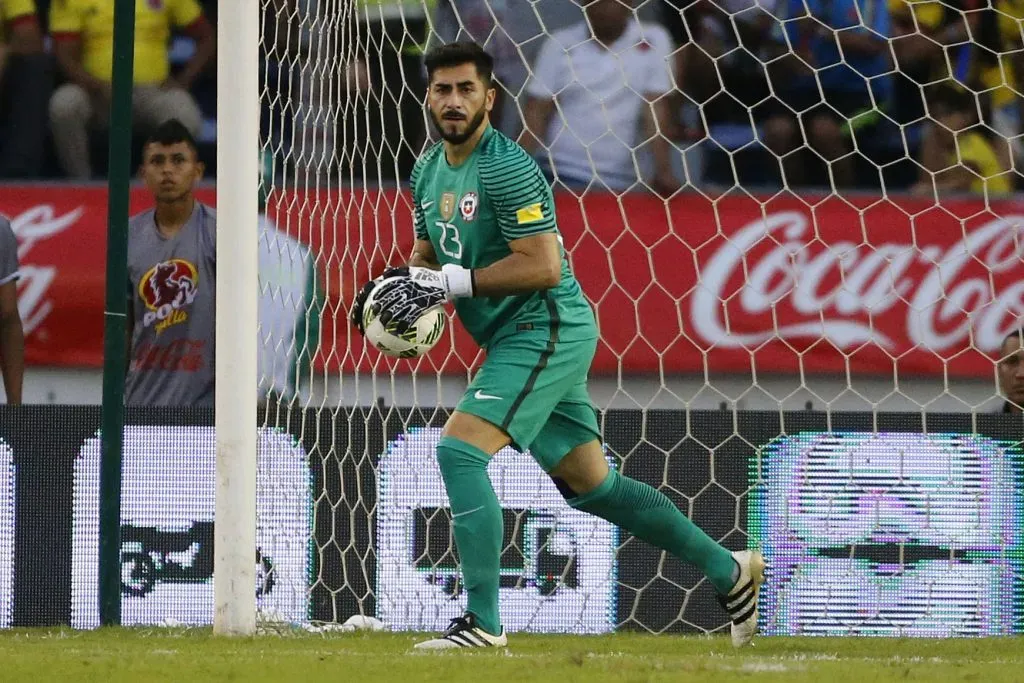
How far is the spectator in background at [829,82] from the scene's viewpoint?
8.36m

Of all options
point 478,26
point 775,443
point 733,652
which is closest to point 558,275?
point 733,652

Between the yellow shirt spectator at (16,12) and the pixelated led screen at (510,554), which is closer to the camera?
the pixelated led screen at (510,554)

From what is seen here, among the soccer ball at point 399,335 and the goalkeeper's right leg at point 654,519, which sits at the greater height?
the soccer ball at point 399,335

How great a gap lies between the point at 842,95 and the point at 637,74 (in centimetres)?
180

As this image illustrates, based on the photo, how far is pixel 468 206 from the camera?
480 cm

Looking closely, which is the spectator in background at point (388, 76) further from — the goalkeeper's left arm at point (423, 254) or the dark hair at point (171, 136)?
the goalkeeper's left arm at point (423, 254)

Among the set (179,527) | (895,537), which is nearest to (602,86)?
(895,537)

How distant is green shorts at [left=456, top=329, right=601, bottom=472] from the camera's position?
468 cm

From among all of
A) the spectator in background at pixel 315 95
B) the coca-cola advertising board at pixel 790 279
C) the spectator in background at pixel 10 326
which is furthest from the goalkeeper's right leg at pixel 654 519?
the spectator in background at pixel 10 326

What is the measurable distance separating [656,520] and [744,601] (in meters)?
0.38

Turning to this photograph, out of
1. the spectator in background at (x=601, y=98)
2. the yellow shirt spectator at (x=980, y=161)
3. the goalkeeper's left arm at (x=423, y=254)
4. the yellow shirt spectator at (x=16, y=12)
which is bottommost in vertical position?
the goalkeeper's left arm at (x=423, y=254)

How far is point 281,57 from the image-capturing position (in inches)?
264

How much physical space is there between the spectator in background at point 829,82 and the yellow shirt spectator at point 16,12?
431 cm

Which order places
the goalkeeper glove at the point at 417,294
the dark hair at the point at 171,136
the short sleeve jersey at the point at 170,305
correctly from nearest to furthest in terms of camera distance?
the goalkeeper glove at the point at 417,294 < the short sleeve jersey at the point at 170,305 < the dark hair at the point at 171,136
